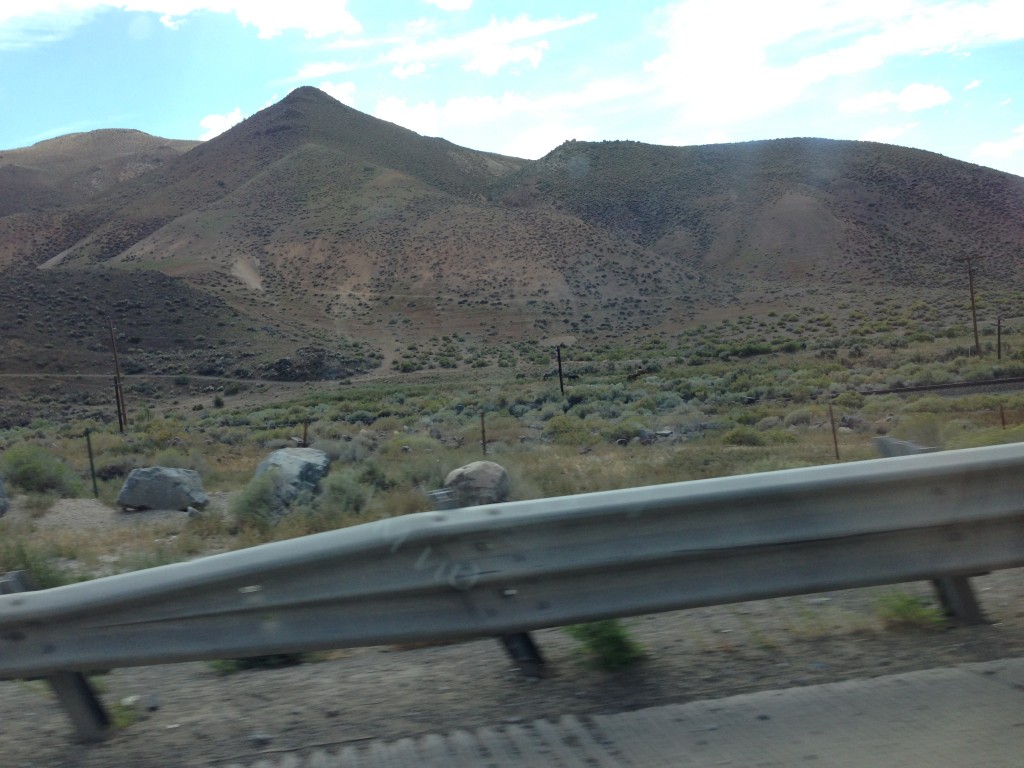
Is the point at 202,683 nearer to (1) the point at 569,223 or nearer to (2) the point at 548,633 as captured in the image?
(2) the point at 548,633

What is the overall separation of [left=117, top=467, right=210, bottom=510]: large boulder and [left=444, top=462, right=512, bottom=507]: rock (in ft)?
15.7

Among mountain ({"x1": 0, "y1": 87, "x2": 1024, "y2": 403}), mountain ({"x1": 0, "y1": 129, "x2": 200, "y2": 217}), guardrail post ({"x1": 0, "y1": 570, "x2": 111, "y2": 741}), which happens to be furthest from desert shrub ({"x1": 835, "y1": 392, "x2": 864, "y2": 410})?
mountain ({"x1": 0, "y1": 129, "x2": 200, "y2": 217})

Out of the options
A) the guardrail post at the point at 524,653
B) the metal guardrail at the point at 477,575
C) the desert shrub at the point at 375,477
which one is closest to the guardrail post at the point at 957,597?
the metal guardrail at the point at 477,575

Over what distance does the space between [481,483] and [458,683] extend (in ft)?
22.8

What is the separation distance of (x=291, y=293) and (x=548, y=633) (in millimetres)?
87150

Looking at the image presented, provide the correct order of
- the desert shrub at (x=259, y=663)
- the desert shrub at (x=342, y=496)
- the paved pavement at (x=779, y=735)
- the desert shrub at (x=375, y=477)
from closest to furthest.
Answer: the paved pavement at (x=779, y=735)
the desert shrub at (x=259, y=663)
the desert shrub at (x=342, y=496)
the desert shrub at (x=375, y=477)

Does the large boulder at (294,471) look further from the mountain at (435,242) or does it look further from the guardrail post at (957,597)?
the mountain at (435,242)

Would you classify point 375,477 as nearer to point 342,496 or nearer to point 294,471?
point 294,471

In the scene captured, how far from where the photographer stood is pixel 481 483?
40.1ft

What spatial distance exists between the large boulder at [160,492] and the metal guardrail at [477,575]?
10.6m

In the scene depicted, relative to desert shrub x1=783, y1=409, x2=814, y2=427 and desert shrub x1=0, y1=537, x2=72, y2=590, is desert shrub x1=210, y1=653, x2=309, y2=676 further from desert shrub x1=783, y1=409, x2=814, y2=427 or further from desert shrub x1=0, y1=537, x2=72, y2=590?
desert shrub x1=783, y1=409, x2=814, y2=427

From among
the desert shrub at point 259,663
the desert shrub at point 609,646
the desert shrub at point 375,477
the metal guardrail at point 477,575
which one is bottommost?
the desert shrub at point 375,477

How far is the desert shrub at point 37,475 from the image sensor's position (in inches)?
725

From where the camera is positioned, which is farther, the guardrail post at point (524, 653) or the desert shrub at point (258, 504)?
the desert shrub at point (258, 504)
